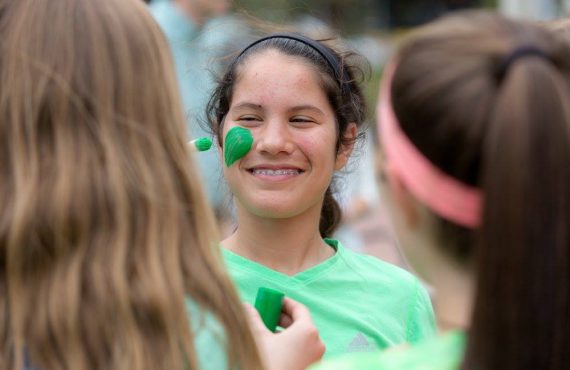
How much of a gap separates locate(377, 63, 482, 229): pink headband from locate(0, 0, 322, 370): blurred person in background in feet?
1.29

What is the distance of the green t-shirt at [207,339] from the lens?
1.75m

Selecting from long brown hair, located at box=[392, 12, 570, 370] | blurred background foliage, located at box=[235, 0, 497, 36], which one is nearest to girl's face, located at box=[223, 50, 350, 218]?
long brown hair, located at box=[392, 12, 570, 370]

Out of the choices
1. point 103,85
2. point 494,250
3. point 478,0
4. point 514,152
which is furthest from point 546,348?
point 478,0

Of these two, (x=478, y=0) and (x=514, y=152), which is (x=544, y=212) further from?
(x=478, y=0)

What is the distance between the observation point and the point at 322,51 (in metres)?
2.82

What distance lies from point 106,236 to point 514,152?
706 millimetres

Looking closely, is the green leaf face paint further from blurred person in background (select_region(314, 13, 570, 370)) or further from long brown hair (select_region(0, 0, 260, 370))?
blurred person in background (select_region(314, 13, 570, 370))

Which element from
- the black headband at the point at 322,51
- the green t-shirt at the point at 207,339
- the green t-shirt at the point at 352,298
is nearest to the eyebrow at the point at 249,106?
the black headband at the point at 322,51

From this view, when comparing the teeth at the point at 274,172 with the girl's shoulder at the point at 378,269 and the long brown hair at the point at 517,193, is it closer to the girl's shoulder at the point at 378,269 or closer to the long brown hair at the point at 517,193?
the girl's shoulder at the point at 378,269

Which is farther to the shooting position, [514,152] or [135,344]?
[135,344]

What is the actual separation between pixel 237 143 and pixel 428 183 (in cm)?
118

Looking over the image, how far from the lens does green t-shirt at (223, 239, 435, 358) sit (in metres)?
2.57

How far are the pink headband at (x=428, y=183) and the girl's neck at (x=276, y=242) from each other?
1.13m

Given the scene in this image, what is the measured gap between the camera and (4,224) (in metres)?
1.68
